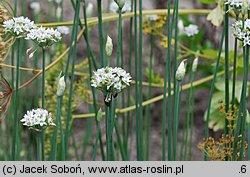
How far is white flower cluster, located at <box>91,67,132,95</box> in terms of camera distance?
2.83 feet

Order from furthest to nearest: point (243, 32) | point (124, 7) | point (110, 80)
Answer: point (124, 7)
point (243, 32)
point (110, 80)

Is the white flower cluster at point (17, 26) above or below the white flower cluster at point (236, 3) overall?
below

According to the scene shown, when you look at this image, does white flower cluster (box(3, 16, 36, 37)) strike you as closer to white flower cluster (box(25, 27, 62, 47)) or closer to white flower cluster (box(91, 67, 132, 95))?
white flower cluster (box(25, 27, 62, 47))

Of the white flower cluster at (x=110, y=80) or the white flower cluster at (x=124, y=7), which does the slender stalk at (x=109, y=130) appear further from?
the white flower cluster at (x=124, y=7)

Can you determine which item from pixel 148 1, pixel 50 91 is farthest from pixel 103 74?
pixel 148 1

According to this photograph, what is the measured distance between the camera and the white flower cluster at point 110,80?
34.0 inches

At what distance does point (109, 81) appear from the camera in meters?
0.86

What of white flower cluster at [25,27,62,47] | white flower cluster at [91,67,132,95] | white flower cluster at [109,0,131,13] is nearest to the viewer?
white flower cluster at [91,67,132,95]

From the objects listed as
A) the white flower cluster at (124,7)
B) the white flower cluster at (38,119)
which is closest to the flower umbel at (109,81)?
the white flower cluster at (38,119)

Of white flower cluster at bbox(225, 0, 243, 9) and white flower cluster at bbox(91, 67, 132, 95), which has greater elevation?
white flower cluster at bbox(225, 0, 243, 9)

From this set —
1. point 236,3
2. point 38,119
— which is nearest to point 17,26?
point 38,119

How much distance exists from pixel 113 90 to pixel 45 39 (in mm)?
188

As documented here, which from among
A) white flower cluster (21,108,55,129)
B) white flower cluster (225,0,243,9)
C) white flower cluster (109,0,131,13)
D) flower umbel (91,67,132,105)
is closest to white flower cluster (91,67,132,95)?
flower umbel (91,67,132,105)

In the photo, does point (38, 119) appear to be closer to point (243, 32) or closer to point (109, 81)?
point (109, 81)
